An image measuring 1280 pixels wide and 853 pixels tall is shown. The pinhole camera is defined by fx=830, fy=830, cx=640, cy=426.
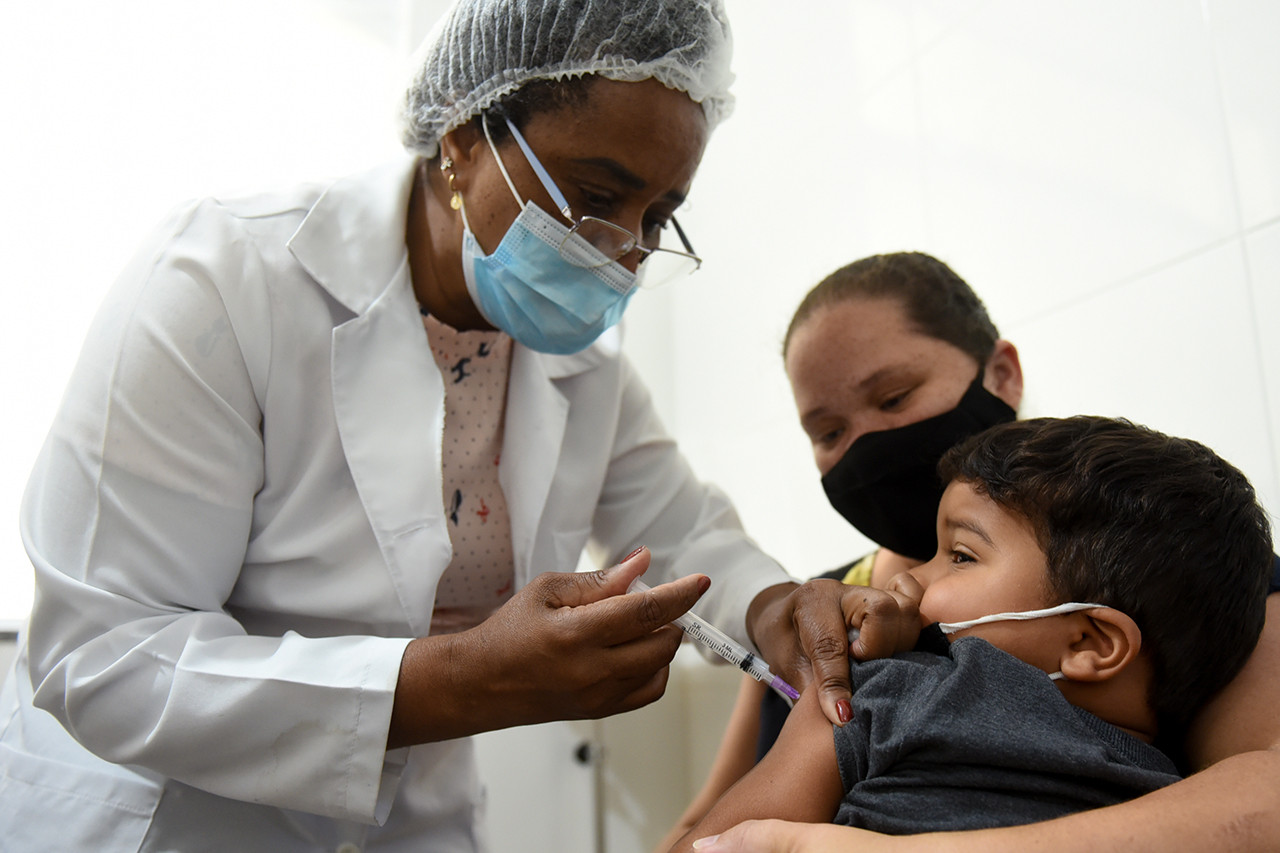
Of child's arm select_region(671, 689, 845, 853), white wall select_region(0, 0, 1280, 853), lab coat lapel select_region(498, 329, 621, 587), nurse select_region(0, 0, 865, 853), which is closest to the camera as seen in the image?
child's arm select_region(671, 689, 845, 853)

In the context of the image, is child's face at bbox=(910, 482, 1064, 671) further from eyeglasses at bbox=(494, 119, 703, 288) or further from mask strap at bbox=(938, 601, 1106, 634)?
eyeglasses at bbox=(494, 119, 703, 288)

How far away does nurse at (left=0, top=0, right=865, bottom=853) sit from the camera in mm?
912

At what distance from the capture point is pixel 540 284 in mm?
1232

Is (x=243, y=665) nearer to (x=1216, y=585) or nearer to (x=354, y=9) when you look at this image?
(x=1216, y=585)

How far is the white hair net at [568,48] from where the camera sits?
117 centimetres

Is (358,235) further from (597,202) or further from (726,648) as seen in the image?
(726,648)

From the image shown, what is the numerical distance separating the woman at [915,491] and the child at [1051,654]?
47mm

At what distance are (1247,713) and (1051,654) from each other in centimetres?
19

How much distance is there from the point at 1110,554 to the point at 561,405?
906 mm

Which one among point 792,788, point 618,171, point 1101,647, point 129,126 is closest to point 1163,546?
point 1101,647

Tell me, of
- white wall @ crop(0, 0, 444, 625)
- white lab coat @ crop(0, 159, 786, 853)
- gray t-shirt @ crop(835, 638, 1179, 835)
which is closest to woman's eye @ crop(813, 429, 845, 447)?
white lab coat @ crop(0, 159, 786, 853)

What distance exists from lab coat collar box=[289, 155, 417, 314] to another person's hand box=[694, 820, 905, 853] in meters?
0.88

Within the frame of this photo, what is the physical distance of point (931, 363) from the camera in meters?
1.26

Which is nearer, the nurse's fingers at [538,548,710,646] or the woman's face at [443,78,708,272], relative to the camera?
the nurse's fingers at [538,548,710,646]
